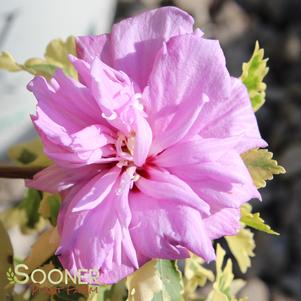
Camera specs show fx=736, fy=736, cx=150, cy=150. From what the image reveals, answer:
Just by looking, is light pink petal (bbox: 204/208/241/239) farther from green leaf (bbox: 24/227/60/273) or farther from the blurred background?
the blurred background

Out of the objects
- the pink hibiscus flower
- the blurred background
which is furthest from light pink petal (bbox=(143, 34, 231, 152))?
the blurred background

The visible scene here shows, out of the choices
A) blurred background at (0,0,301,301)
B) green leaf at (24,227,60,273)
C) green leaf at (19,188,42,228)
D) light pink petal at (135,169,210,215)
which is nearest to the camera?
light pink petal at (135,169,210,215)

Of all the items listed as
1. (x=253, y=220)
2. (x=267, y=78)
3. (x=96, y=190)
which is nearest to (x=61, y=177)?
(x=96, y=190)

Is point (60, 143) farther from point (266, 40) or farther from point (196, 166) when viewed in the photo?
point (266, 40)

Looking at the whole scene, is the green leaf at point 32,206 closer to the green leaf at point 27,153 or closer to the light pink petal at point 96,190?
the green leaf at point 27,153

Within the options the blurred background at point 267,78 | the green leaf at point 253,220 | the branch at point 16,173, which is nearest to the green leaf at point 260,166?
the green leaf at point 253,220

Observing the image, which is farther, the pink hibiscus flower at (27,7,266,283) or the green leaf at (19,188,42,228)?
the green leaf at (19,188,42,228)

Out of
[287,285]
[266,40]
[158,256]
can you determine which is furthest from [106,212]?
[266,40]
